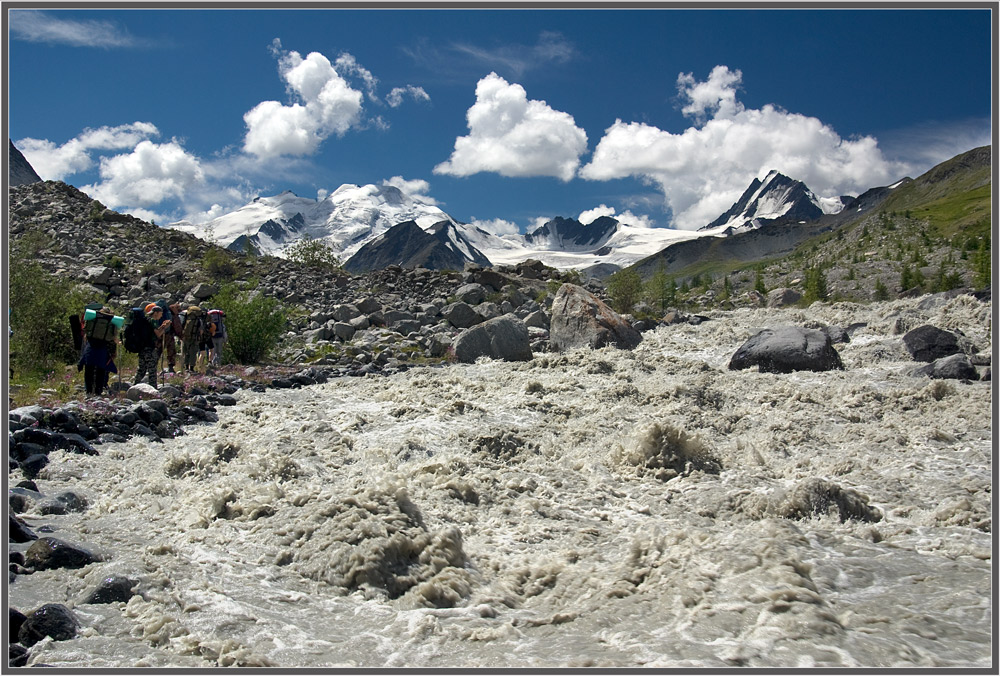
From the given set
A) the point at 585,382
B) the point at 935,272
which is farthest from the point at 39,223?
the point at 935,272

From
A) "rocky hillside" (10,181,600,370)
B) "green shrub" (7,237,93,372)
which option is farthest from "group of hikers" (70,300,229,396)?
"rocky hillside" (10,181,600,370)

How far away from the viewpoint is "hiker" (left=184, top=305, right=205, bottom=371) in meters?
18.8

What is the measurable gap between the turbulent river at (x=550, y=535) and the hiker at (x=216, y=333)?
5958 millimetres

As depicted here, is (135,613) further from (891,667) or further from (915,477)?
(915,477)

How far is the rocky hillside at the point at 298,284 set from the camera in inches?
1056

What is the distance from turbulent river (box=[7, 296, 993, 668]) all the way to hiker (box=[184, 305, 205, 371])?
17.3 ft

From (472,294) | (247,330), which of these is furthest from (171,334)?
(472,294)

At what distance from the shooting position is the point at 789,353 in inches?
706

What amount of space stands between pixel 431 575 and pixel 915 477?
7.70 metres

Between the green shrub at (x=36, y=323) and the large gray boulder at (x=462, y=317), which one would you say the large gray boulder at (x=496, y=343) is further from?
the green shrub at (x=36, y=323)

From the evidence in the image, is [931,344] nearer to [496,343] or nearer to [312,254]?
[496,343]

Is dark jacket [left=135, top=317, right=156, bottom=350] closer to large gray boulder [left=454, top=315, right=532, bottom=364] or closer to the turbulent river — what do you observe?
the turbulent river

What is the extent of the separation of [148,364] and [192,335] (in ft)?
11.2

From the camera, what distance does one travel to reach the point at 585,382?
1784 cm
